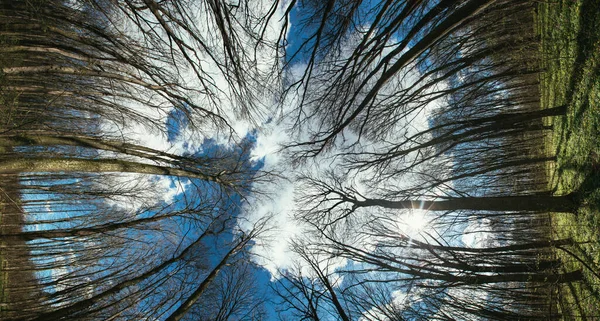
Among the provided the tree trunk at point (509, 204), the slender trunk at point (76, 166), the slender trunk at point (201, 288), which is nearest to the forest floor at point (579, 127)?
the tree trunk at point (509, 204)

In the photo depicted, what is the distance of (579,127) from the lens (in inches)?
287

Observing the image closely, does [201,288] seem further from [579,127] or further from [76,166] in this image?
[579,127]

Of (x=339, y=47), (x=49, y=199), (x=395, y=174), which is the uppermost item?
(x=339, y=47)

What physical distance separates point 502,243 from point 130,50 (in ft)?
54.7

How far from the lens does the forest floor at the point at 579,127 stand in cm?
631

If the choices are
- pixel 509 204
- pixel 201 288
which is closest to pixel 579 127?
pixel 509 204

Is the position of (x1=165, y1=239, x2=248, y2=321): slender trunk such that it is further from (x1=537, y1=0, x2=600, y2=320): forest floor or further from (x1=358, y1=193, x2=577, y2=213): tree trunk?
(x1=537, y1=0, x2=600, y2=320): forest floor

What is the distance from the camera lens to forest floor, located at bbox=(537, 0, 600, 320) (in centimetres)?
631

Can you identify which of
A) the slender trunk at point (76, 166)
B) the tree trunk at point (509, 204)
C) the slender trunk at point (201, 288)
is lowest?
the slender trunk at point (201, 288)

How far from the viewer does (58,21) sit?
20.5 ft

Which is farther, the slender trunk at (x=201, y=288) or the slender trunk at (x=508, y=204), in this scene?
the slender trunk at (x=508, y=204)

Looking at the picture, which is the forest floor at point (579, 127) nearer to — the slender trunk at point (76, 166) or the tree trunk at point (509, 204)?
the tree trunk at point (509, 204)

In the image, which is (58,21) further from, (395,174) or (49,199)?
(395,174)

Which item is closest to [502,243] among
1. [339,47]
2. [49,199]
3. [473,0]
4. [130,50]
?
[473,0]
